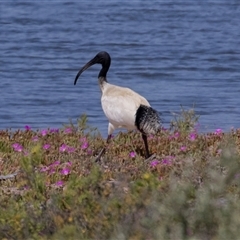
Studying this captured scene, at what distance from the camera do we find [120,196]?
4.70 meters

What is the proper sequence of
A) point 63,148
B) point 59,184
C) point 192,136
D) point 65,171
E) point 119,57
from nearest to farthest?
point 59,184 → point 65,171 → point 63,148 → point 192,136 → point 119,57

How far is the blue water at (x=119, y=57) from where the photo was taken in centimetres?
1329

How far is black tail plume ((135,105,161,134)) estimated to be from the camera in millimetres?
7887

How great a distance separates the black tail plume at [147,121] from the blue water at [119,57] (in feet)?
9.74

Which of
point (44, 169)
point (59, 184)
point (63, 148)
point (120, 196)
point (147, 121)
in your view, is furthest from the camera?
point (147, 121)

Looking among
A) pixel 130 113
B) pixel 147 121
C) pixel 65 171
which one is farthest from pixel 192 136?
pixel 65 171

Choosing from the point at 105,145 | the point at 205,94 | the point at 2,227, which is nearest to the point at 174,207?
the point at 2,227

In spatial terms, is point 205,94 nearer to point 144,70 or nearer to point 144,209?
point 144,70

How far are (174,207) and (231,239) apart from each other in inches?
15.5

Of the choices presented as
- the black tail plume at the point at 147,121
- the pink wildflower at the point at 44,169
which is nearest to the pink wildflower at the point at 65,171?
the pink wildflower at the point at 44,169

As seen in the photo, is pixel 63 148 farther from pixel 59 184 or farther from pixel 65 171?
pixel 59 184

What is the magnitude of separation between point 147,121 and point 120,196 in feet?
10.6

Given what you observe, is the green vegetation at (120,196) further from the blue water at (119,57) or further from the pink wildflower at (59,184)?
the blue water at (119,57)

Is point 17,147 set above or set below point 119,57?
above
